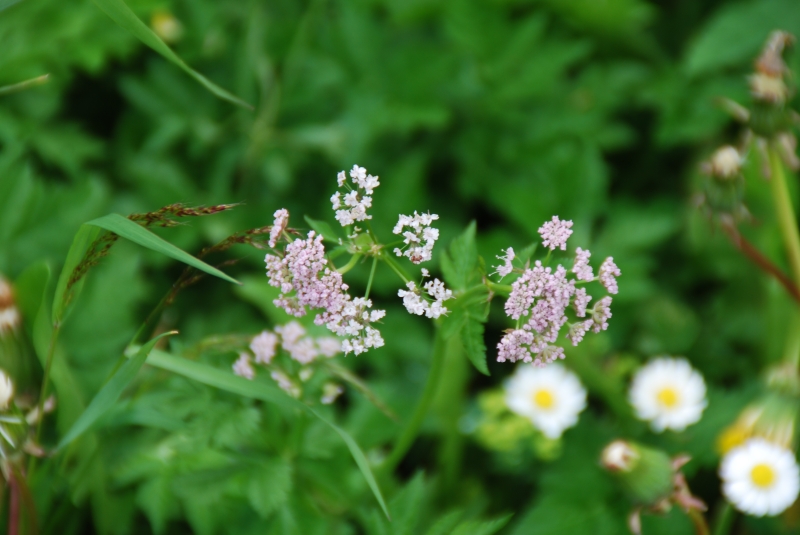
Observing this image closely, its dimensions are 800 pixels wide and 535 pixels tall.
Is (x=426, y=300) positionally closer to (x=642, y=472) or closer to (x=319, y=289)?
(x=319, y=289)

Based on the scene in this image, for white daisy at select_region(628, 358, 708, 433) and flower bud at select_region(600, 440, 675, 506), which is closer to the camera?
flower bud at select_region(600, 440, 675, 506)

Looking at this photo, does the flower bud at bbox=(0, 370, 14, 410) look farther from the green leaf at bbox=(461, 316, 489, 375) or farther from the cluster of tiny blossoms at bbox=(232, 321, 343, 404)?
the green leaf at bbox=(461, 316, 489, 375)

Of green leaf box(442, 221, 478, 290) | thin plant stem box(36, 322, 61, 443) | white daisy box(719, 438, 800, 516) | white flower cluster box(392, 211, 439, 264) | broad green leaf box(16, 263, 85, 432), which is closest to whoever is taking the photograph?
white flower cluster box(392, 211, 439, 264)

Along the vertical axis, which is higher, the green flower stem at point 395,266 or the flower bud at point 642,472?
the green flower stem at point 395,266

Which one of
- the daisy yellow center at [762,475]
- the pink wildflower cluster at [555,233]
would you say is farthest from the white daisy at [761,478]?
the pink wildflower cluster at [555,233]

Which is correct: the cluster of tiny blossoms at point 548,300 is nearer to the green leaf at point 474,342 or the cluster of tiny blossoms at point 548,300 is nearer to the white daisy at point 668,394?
the green leaf at point 474,342

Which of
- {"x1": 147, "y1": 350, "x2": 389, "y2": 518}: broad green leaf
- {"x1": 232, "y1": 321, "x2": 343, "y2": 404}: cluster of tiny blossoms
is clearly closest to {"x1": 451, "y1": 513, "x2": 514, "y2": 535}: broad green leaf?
{"x1": 147, "y1": 350, "x2": 389, "y2": 518}: broad green leaf

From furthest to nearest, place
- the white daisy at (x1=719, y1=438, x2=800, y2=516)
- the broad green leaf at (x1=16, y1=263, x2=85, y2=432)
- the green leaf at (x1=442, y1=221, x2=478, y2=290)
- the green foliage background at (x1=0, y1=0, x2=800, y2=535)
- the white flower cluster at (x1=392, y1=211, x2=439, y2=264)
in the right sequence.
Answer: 1. the green foliage background at (x1=0, y1=0, x2=800, y2=535)
2. the white daisy at (x1=719, y1=438, x2=800, y2=516)
3. the broad green leaf at (x1=16, y1=263, x2=85, y2=432)
4. the green leaf at (x1=442, y1=221, x2=478, y2=290)
5. the white flower cluster at (x1=392, y1=211, x2=439, y2=264)
